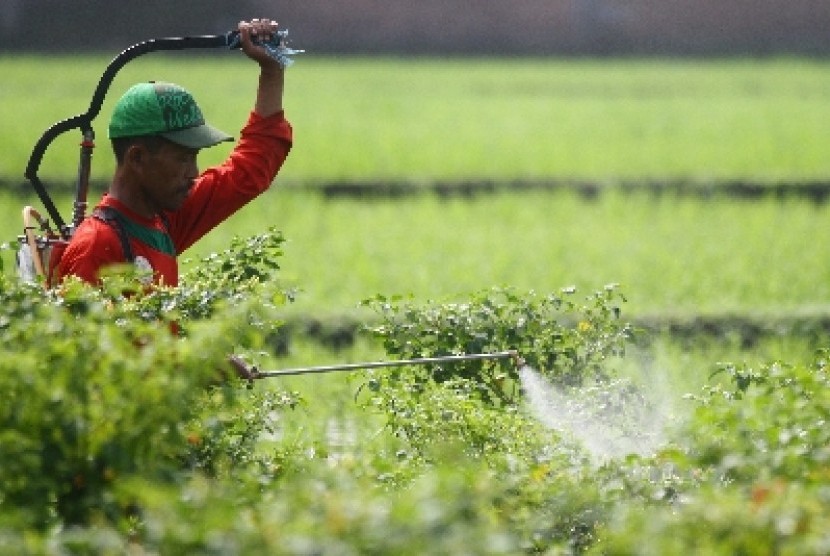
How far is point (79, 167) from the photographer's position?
4.77m

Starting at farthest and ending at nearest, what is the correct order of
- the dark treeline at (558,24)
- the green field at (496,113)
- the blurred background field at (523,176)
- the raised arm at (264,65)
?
1. the dark treeline at (558,24)
2. the green field at (496,113)
3. the blurred background field at (523,176)
4. the raised arm at (264,65)

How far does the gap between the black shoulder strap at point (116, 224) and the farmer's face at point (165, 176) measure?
0.12m

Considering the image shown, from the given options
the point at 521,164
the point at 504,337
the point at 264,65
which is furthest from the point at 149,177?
the point at 521,164

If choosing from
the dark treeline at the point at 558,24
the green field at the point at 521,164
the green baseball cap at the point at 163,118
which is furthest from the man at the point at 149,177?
the dark treeline at the point at 558,24

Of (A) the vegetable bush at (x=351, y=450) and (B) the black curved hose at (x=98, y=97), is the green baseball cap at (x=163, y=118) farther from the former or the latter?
(A) the vegetable bush at (x=351, y=450)

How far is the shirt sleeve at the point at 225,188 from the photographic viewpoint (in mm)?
4840

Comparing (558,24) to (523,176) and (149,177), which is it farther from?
(149,177)

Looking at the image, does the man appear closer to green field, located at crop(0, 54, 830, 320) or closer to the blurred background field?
the blurred background field

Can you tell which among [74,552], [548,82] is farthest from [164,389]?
[548,82]

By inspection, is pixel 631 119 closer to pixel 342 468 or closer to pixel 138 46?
pixel 138 46

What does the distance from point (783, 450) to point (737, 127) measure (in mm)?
15572

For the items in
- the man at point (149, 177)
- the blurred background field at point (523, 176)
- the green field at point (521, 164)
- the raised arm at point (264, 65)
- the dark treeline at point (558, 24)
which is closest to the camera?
the man at point (149, 177)

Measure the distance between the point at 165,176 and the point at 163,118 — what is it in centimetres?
15

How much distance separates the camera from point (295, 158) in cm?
1566
